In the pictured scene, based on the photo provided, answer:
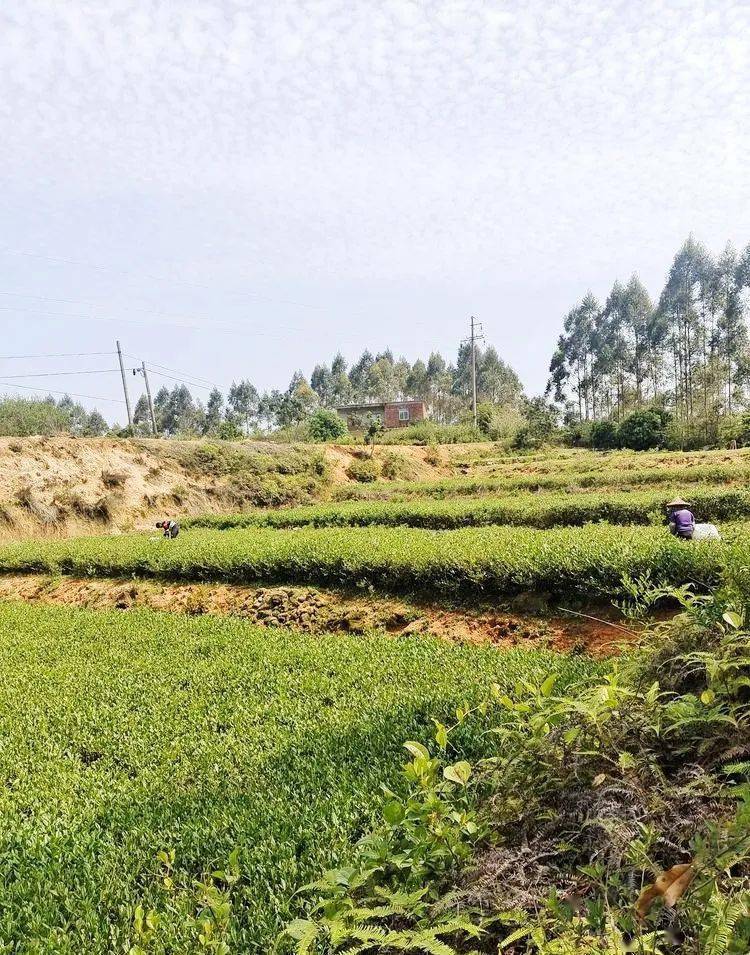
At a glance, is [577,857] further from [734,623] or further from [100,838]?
[100,838]

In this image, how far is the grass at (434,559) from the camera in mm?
5789

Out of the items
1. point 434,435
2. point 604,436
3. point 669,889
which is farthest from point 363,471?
point 669,889

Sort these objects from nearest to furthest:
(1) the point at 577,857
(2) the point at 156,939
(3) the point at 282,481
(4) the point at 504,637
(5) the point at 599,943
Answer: (5) the point at 599,943
(1) the point at 577,857
(2) the point at 156,939
(4) the point at 504,637
(3) the point at 282,481

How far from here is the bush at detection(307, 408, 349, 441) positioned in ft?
142

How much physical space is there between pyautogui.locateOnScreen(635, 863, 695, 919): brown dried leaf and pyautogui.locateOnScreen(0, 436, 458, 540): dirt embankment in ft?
68.5

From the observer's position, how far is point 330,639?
6145 millimetres

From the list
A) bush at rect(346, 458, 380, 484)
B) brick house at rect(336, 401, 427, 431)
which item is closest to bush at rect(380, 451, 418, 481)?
bush at rect(346, 458, 380, 484)

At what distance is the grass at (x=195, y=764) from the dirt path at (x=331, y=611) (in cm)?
74

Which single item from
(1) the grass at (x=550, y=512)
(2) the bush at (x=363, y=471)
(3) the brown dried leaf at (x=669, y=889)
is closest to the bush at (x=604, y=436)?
(2) the bush at (x=363, y=471)

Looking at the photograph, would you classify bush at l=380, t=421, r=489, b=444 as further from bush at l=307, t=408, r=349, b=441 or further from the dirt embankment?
the dirt embankment

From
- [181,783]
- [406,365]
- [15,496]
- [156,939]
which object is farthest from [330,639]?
[406,365]

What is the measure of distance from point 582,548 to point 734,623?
157 inches

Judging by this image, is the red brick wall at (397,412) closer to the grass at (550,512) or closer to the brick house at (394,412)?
the brick house at (394,412)

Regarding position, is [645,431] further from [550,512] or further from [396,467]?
[550,512]
